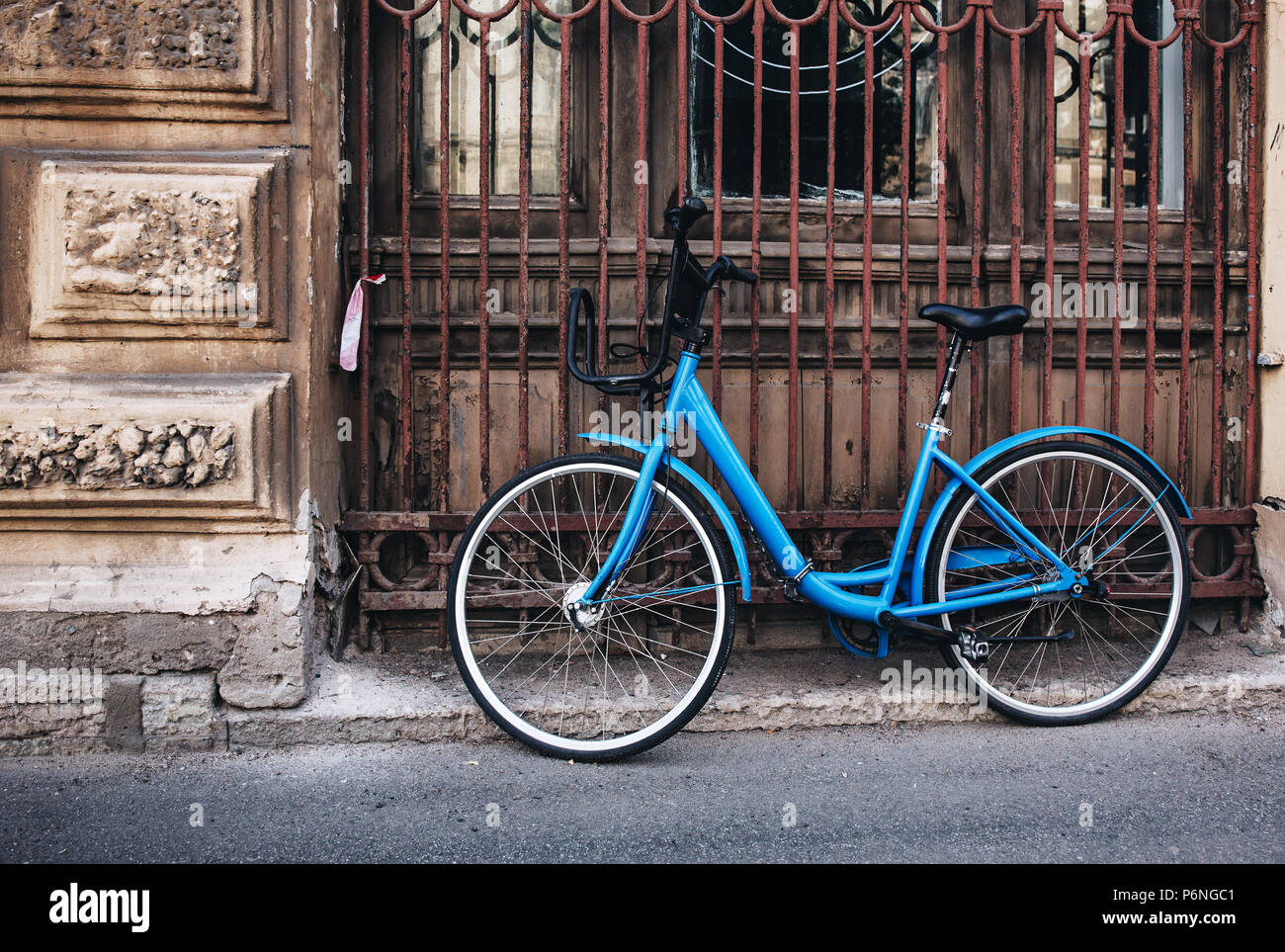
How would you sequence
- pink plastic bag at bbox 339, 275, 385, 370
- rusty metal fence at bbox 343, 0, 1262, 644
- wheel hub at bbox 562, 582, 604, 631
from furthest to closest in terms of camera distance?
rusty metal fence at bbox 343, 0, 1262, 644, pink plastic bag at bbox 339, 275, 385, 370, wheel hub at bbox 562, 582, 604, 631

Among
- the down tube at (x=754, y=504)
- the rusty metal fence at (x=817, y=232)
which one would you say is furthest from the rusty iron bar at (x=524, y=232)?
the down tube at (x=754, y=504)

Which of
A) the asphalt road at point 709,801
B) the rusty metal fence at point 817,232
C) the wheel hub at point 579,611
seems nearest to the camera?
the asphalt road at point 709,801

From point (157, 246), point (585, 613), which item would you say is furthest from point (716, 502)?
point (157, 246)

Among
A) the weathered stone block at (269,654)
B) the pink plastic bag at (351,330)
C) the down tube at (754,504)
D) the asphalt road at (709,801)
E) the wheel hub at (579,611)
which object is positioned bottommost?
the asphalt road at (709,801)

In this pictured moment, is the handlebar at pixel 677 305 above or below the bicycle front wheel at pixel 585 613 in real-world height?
above

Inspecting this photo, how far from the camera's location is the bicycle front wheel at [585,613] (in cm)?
287

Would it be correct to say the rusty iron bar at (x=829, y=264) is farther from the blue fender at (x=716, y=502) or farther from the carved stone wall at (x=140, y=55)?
the carved stone wall at (x=140, y=55)

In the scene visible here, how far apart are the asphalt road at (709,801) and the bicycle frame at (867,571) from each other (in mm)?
432

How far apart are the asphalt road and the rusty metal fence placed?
2.14 ft

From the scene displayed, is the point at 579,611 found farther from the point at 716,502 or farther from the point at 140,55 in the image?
the point at 140,55

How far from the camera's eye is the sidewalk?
297cm

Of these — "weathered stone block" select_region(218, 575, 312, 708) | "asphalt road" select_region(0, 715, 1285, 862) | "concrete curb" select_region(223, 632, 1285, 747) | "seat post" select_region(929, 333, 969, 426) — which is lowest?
"asphalt road" select_region(0, 715, 1285, 862)

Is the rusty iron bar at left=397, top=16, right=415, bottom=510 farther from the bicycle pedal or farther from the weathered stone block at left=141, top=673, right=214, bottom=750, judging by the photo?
the bicycle pedal

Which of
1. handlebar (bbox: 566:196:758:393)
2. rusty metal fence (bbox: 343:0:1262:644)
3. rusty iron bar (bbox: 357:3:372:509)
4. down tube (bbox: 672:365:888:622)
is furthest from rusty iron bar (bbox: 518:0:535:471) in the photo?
down tube (bbox: 672:365:888:622)
